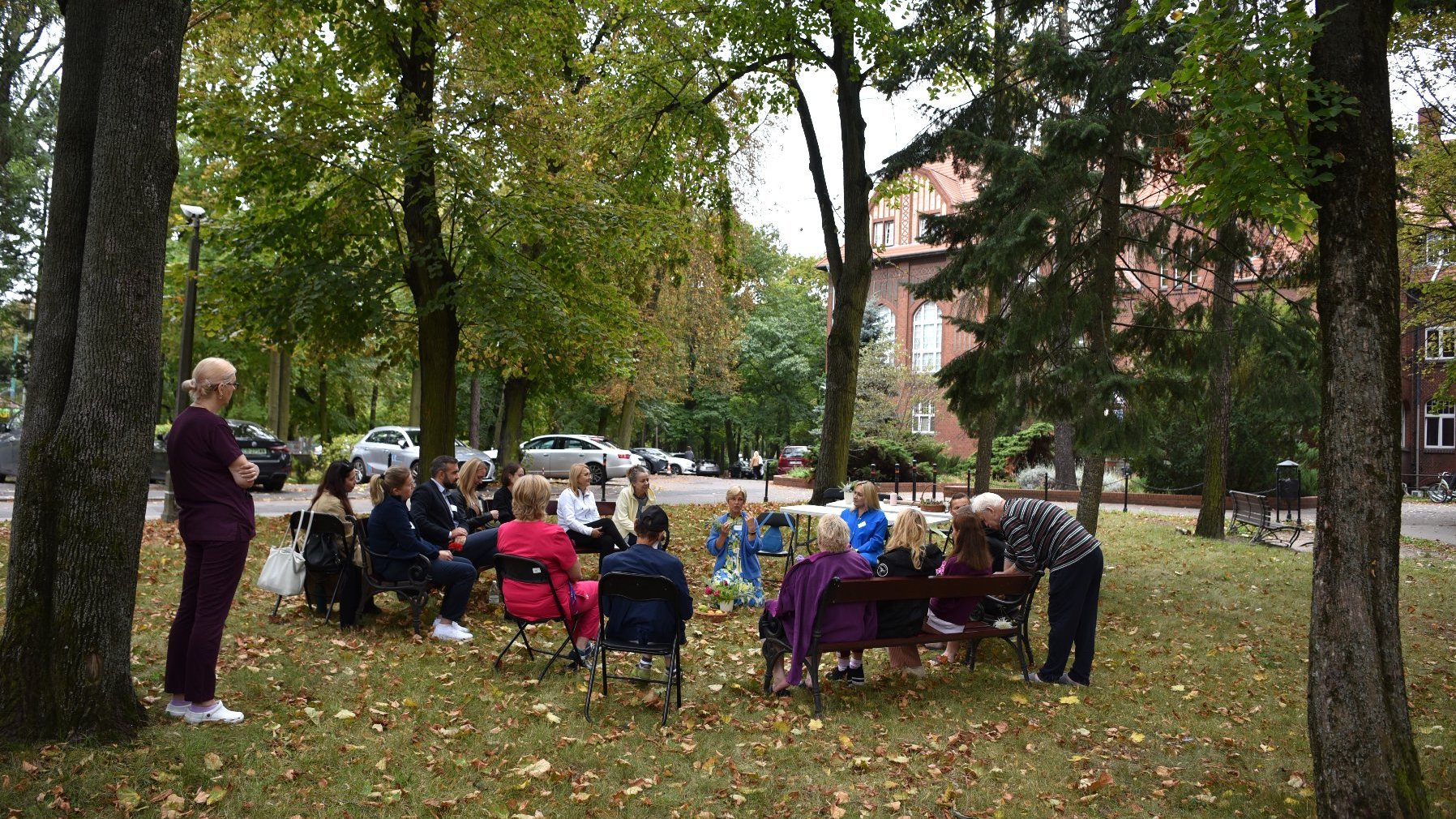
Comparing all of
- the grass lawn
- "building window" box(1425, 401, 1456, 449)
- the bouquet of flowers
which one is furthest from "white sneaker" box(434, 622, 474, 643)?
"building window" box(1425, 401, 1456, 449)

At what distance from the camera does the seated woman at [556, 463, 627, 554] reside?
9.52m

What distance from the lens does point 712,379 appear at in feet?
145

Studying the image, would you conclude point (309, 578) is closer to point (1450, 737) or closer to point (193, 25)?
point (1450, 737)

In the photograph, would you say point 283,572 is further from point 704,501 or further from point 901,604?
point 704,501

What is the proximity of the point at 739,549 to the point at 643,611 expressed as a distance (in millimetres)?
3506

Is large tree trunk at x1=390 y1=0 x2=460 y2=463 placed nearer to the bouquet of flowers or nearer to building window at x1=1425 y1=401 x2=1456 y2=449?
the bouquet of flowers

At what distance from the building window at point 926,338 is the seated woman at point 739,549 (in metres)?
42.3

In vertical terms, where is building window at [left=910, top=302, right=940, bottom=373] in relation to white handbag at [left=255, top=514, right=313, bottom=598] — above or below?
above

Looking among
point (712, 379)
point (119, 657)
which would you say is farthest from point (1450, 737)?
point (712, 379)

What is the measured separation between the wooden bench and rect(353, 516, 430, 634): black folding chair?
3031 mm

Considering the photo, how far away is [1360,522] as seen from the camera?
438 cm

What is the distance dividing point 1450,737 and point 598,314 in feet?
41.8

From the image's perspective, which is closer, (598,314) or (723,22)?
(723,22)

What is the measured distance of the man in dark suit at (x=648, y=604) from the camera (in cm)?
614
